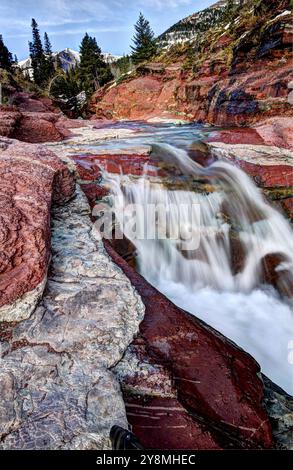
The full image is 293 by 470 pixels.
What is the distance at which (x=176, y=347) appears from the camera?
280cm

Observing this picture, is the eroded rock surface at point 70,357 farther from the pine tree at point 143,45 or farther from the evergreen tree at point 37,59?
the evergreen tree at point 37,59

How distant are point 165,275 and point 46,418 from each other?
369 cm

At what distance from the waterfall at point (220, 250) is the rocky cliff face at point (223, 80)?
640 cm

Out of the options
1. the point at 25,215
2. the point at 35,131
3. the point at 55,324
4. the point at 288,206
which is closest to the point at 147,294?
the point at 55,324

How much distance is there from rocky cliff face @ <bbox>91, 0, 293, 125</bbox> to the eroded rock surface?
10520 millimetres

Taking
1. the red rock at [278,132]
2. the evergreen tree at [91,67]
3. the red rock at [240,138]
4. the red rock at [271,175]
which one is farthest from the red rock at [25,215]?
the evergreen tree at [91,67]

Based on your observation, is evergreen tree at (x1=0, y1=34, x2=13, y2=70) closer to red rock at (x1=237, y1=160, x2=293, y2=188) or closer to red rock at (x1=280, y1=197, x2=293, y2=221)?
red rock at (x1=237, y1=160, x2=293, y2=188)

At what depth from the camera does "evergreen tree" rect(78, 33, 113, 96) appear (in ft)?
128

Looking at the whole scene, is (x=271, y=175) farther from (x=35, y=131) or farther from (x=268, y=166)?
(x=35, y=131)

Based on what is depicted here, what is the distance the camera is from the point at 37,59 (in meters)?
49.3
